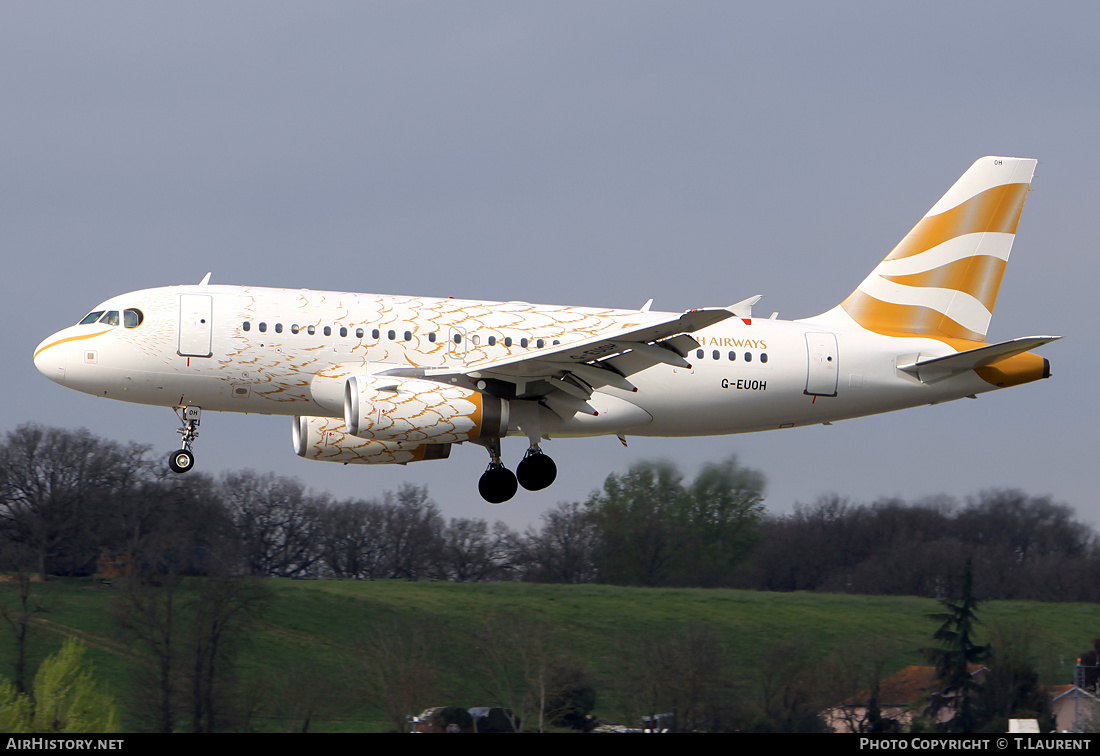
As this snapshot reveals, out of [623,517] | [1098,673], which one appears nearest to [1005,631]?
[1098,673]

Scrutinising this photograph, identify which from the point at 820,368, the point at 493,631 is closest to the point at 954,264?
the point at 820,368

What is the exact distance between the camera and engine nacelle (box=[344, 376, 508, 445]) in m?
25.2

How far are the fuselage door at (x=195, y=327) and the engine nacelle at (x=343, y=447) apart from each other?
151 inches

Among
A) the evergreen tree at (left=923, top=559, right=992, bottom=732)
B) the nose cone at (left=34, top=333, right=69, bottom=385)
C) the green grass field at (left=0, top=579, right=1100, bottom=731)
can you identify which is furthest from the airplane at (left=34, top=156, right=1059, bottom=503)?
the green grass field at (left=0, top=579, right=1100, bottom=731)

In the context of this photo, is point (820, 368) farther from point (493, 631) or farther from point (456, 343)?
point (493, 631)

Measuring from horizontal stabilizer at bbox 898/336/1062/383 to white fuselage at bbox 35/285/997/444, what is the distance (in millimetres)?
201

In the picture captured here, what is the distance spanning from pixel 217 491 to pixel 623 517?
19905 mm

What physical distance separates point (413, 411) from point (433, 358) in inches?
70.4

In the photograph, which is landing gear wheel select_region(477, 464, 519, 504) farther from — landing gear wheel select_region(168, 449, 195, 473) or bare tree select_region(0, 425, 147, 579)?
bare tree select_region(0, 425, 147, 579)

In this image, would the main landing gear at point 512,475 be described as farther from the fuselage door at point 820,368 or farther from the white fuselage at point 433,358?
the fuselage door at point 820,368

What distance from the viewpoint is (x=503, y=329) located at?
27.4 m

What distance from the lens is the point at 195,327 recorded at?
85.2 feet

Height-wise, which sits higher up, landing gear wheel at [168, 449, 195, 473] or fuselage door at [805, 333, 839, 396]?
fuselage door at [805, 333, 839, 396]

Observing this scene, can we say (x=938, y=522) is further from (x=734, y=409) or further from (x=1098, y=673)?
(x=734, y=409)
